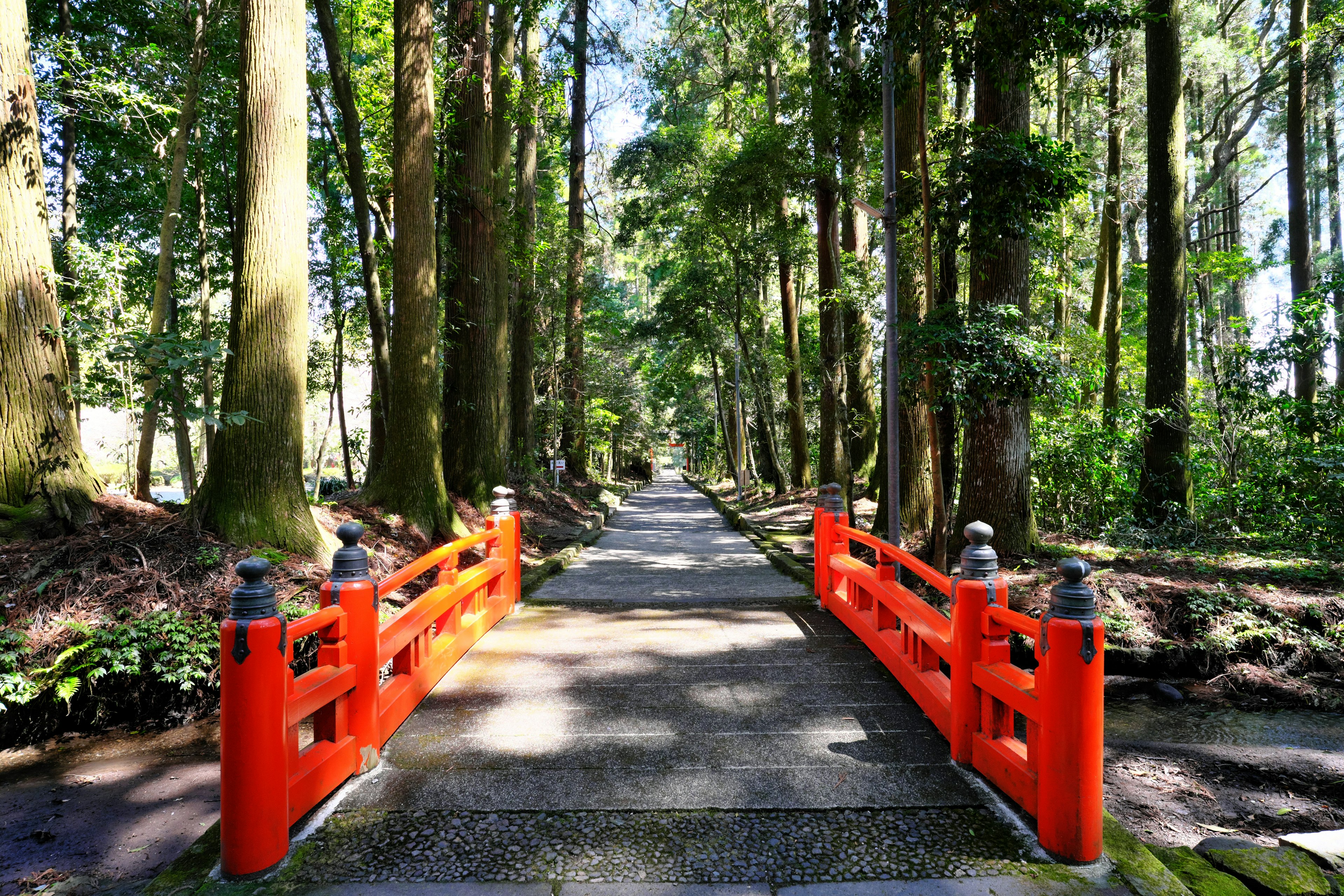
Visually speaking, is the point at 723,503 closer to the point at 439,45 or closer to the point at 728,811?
the point at 439,45

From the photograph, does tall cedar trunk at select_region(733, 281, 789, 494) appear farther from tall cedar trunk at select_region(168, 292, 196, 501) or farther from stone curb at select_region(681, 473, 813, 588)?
tall cedar trunk at select_region(168, 292, 196, 501)

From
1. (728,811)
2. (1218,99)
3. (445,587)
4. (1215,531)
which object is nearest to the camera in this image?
(728,811)

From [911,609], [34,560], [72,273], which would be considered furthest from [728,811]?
[72,273]

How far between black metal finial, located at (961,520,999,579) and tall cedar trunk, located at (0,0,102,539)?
→ 663 centimetres

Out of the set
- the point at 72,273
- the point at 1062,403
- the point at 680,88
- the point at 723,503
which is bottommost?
the point at 723,503

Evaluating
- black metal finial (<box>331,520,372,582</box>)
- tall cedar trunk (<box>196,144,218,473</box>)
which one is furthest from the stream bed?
tall cedar trunk (<box>196,144,218,473</box>)

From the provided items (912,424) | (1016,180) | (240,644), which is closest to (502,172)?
(912,424)

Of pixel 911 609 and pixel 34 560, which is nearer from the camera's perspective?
pixel 911 609

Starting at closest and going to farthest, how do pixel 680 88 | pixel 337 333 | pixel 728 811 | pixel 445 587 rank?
pixel 728 811
pixel 445 587
pixel 337 333
pixel 680 88

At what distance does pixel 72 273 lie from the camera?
10.2 metres

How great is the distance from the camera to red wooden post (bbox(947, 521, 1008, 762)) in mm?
3568

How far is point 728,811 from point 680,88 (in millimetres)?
21884

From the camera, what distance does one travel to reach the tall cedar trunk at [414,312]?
8.92 meters

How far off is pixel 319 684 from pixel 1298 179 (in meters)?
21.3
